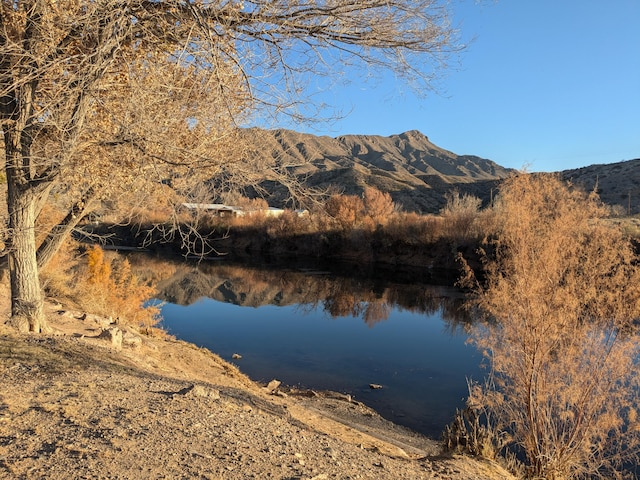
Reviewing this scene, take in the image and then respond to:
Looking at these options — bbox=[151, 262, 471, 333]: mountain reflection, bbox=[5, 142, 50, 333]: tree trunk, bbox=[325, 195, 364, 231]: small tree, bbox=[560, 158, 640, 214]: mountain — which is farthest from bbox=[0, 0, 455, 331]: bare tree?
bbox=[560, 158, 640, 214]: mountain

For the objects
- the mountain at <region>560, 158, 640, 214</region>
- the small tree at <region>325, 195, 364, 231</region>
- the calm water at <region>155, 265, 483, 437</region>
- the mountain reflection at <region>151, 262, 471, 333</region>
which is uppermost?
the mountain at <region>560, 158, 640, 214</region>

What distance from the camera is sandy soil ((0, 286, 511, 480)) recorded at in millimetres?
3504

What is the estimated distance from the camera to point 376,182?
3455 inches

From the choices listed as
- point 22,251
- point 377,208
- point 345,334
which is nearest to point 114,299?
point 345,334

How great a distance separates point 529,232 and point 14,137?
1166 cm

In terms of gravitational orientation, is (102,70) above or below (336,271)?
above

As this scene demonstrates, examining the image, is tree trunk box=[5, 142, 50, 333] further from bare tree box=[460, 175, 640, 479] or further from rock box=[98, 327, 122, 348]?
bare tree box=[460, 175, 640, 479]

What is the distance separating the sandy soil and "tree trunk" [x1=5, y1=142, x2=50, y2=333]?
17.9 inches

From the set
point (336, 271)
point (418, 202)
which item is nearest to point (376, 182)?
point (418, 202)

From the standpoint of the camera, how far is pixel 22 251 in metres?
7.05

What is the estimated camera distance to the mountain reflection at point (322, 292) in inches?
928

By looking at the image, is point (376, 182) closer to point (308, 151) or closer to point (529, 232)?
point (529, 232)

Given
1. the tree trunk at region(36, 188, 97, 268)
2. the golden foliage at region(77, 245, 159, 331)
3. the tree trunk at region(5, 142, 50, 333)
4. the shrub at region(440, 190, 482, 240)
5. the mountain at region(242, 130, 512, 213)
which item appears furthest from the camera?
the shrub at region(440, 190, 482, 240)

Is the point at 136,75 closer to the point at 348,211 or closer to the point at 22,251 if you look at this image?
the point at 22,251
